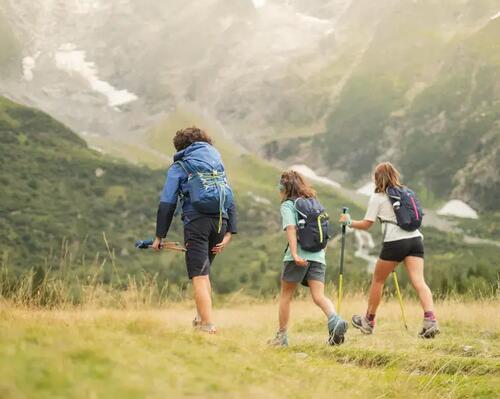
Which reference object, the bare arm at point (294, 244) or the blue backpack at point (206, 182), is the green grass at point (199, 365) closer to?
the bare arm at point (294, 244)

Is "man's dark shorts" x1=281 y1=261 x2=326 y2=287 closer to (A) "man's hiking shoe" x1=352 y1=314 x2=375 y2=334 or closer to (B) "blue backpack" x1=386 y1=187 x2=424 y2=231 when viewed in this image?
(B) "blue backpack" x1=386 y1=187 x2=424 y2=231

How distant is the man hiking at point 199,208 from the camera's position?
7914 millimetres

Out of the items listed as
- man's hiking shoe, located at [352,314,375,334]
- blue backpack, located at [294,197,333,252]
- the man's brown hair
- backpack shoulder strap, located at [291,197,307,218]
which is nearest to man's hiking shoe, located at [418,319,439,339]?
man's hiking shoe, located at [352,314,375,334]

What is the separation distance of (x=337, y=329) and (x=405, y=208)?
2263mm

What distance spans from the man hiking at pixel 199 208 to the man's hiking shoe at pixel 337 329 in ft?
5.45

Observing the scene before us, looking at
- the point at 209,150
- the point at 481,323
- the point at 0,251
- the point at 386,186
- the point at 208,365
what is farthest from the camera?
the point at 0,251

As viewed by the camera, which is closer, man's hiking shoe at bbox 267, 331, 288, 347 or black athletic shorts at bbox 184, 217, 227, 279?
black athletic shorts at bbox 184, 217, 227, 279

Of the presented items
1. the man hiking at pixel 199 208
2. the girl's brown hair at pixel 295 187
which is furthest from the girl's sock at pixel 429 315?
the man hiking at pixel 199 208

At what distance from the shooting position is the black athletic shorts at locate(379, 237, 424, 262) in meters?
9.77

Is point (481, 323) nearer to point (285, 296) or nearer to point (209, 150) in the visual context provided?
point (285, 296)

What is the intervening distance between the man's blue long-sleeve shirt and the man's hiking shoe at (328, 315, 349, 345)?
1.93 meters

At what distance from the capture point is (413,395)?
554 cm

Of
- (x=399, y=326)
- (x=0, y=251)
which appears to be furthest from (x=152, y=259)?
(x=399, y=326)

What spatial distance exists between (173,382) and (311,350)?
16.1 ft
